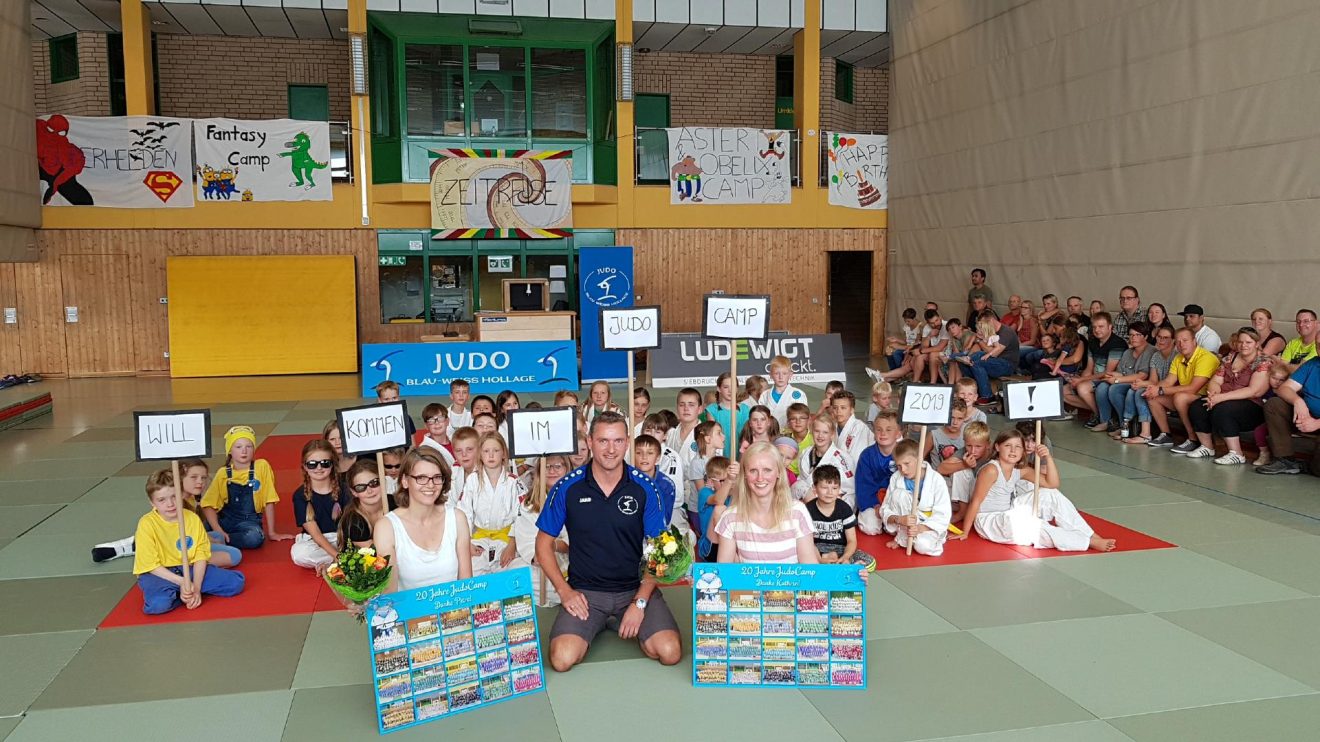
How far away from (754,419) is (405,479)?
3.54m

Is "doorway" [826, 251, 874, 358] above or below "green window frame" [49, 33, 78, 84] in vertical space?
below

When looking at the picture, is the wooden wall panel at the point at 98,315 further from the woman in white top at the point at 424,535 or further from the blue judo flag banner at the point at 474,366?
the woman in white top at the point at 424,535

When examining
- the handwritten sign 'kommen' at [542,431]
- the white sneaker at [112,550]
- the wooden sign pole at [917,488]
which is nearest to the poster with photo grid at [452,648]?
the handwritten sign 'kommen' at [542,431]

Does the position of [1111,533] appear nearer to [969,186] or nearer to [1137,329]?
[1137,329]

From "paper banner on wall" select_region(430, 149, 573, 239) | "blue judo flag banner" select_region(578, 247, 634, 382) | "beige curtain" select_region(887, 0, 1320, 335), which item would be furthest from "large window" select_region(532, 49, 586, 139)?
"beige curtain" select_region(887, 0, 1320, 335)

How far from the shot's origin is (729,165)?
68.1 ft

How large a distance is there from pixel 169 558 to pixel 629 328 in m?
3.65

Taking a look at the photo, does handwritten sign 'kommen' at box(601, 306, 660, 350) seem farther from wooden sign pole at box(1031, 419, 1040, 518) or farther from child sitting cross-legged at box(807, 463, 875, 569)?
wooden sign pole at box(1031, 419, 1040, 518)

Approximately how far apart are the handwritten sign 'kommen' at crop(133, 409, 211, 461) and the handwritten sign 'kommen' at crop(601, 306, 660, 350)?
2.95m

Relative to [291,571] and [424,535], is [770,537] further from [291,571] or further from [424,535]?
[291,571]

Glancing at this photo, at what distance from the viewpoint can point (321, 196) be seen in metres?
19.5

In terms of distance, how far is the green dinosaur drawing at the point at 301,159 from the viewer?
19156 mm

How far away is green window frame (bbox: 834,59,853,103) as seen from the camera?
23359 millimetres

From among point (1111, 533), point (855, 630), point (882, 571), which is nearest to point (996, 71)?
point (1111, 533)
